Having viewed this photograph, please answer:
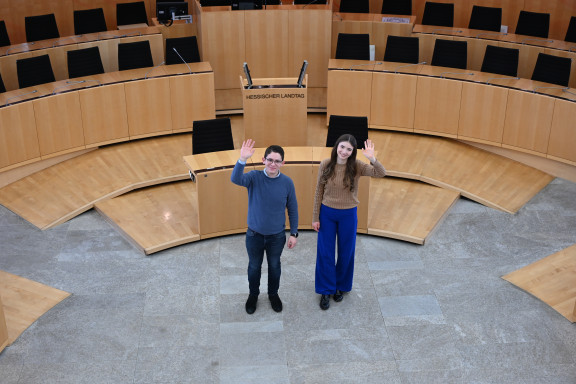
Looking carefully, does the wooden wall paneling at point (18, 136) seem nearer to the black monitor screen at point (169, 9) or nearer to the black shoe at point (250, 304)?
the black monitor screen at point (169, 9)

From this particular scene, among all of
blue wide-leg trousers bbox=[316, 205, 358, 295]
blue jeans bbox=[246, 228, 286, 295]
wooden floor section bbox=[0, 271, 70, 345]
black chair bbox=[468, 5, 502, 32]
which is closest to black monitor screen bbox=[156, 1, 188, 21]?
black chair bbox=[468, 5, 502, 32]

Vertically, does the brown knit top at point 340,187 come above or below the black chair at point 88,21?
below

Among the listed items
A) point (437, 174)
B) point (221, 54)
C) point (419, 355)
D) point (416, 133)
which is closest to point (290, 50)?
point (221, 54)

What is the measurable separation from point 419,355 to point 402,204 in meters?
2.64

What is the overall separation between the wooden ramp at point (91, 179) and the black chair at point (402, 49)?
307 cm

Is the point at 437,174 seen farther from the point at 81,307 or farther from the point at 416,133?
the point at 81,307

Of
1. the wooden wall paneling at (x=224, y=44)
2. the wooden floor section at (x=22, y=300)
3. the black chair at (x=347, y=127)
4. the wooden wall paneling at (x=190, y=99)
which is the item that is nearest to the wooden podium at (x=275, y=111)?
the black chair at (x=347, y=127)

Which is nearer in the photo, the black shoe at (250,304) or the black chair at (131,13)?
the black shoe at (250,304)

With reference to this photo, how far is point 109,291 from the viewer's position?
6984mm

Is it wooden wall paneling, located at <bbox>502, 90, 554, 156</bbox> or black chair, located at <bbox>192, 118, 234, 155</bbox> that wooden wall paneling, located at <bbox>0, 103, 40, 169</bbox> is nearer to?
black chair, located at <bbox>192, 118, 234, 155</bbox>

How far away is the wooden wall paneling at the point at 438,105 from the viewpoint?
958cm

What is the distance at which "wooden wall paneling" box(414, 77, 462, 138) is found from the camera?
377 inches

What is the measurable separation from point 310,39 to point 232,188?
137 inches

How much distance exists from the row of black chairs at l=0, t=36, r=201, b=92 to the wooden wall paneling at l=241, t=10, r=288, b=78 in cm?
76
